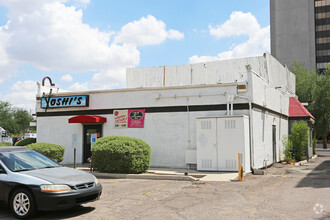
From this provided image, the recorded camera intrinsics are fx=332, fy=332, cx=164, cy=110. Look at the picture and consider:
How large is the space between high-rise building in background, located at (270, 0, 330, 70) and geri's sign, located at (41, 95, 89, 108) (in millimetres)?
66083

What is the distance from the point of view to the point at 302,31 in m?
76.2

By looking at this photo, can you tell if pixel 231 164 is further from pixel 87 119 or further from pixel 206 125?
pixel 87 119

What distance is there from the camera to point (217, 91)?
16.1 meters

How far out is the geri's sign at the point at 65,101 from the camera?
18.5 metres

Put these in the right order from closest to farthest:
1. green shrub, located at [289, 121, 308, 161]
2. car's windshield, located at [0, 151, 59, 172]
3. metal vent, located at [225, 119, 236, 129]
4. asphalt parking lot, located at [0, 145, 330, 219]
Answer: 1. asphalt parking lot, located at [0, 145, 330, 219]
2. car's windshield, located at [0, 151, 59, 172]
3. metal vent, located at [225, 119, 236, 129]
4. green shrub, located at [289, 121, 308, 161]

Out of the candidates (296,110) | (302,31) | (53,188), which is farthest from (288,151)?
(302,31)

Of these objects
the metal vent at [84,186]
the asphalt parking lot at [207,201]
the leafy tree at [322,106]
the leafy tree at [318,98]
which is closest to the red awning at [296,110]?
the leafy tree at [318,98]

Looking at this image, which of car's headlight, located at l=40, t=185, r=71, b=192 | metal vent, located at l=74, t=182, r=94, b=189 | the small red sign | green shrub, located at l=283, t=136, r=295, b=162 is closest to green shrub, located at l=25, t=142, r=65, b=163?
the small red sign

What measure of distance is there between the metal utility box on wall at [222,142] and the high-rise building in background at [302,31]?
66419 mm

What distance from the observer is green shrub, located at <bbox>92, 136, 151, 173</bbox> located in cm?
1362

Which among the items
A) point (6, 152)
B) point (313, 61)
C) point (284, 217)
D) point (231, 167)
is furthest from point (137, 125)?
point (313, 61)

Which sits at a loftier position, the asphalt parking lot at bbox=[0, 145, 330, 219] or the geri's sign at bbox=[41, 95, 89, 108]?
the geri's sign at bbox=[41, 95, 89, 108]

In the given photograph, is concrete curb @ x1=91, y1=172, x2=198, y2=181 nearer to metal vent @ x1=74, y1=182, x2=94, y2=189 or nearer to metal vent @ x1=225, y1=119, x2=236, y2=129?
metal vent @ x1=225, y1=119, x2=236, y2=129

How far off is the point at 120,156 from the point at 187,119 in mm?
4336
